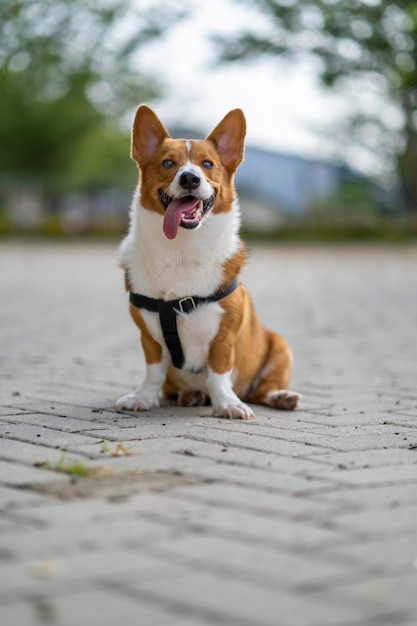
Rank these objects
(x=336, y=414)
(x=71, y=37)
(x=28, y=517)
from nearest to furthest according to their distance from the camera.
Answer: (x=28, y=517) → (x=336, y=414) → (x=71, y=37)

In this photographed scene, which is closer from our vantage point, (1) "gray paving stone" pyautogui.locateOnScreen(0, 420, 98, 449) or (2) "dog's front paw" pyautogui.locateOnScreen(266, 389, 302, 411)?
(1) "gray paving stone" pyautogui.locateOnScreen(0, 420, 98, 449)

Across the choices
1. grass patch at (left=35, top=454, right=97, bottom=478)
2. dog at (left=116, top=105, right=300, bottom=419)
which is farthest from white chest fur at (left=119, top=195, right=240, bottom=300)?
grass patch at (left=35, top=454, right=97, bottom=478)

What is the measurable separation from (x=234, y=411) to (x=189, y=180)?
3.06ft

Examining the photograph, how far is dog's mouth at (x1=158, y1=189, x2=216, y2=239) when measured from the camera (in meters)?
4.22

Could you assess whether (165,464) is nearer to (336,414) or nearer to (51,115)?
(336,414)

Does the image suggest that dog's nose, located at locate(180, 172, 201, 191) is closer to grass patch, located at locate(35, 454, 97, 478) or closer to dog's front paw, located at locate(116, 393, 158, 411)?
dog's front paw, located at locate(116, 393, 158, 411)

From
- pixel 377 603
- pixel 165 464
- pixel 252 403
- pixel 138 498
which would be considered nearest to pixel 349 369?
pixel 252 403

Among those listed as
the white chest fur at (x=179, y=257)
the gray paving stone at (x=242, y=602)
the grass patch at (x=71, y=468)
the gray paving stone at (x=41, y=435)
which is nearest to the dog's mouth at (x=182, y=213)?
the white chest fur at (x=179, y=257)

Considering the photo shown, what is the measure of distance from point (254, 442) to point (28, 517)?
1.17 meters

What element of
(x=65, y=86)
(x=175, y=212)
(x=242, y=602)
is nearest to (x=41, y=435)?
(x=175, y=212)

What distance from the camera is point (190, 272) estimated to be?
4.32 m

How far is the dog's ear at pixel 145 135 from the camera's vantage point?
446cm

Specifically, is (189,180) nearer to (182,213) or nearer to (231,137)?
(182,213)

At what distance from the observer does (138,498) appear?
2.71 m
